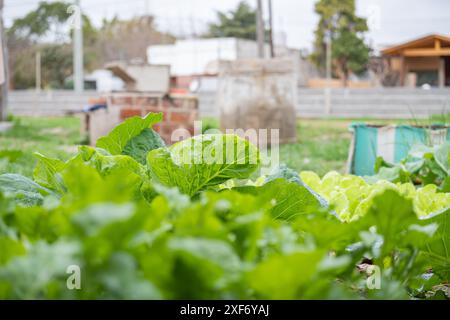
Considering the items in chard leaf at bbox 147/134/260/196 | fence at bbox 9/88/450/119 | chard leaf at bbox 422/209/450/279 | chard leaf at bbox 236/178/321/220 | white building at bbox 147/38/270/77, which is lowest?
chard leaf at bbox 422/209/450/279

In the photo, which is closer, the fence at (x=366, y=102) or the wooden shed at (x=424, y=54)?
the fence at (x=366, y=102)

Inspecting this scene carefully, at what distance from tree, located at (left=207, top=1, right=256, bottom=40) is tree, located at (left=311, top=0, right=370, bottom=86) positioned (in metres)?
8.68

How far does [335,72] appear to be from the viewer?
34.4 meters

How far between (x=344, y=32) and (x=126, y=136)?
101ft

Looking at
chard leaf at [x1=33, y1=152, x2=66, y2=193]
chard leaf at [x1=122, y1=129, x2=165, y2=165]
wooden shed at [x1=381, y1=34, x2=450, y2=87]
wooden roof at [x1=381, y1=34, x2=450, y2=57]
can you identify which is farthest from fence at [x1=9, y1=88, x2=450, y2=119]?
chard leaf at [x1=33, y1=152, x2=66, y2=193]

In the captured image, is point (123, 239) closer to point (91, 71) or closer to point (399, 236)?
point (399, 236)

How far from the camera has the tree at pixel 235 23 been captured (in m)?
39.3

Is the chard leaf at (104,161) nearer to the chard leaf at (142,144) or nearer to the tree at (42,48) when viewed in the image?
the chard leaf at (142,144)

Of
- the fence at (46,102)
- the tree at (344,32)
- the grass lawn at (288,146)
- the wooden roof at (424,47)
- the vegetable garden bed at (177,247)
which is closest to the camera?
the vegetable garden bed at (177,247)

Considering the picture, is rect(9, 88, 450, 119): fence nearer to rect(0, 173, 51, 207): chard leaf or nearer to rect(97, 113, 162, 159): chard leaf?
rect(97, 113, 162, 159): chard leaf

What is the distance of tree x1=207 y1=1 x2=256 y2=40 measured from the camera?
3934 centimetres

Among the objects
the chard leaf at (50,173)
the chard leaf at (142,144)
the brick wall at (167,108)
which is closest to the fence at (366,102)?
the brick wall at (167,108)

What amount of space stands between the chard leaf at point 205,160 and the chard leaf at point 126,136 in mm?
140
